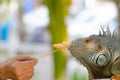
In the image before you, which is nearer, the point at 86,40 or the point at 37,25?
the point at 86,40

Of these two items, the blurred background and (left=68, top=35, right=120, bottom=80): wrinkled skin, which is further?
the blurred background

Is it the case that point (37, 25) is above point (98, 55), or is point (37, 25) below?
below

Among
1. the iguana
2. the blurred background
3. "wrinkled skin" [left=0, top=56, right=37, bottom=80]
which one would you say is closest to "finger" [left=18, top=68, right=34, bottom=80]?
"wrinkled skin" [left=0, top=56, right=37, bottom=80]

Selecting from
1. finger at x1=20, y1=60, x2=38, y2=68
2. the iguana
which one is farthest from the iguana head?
finger at x1=20, y1=60, x2=38, y2=68

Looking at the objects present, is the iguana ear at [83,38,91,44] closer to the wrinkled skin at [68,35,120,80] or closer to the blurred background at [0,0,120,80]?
the wrinkled skin at [68,35,120,80]

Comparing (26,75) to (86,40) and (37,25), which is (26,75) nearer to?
(86,40)

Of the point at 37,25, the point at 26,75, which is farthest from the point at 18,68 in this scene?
the point at 37,25

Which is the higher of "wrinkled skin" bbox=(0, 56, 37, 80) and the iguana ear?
the iguana ear
